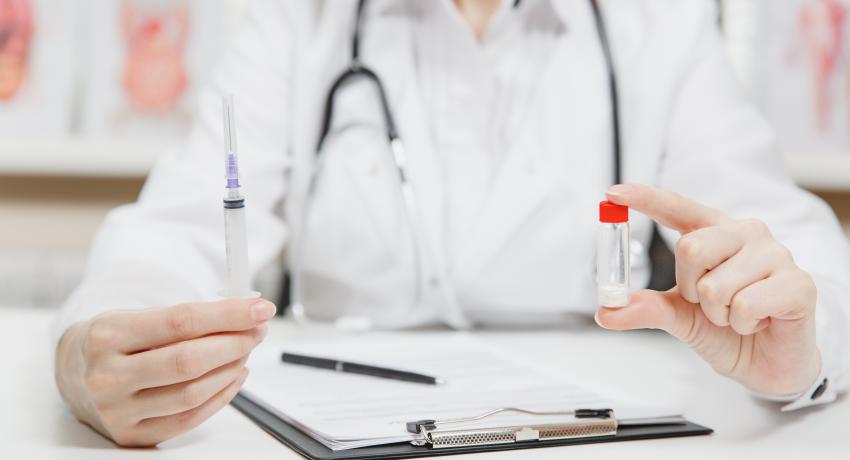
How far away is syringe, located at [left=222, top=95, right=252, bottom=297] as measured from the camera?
60 cm

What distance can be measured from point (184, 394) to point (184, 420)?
0.03 meters

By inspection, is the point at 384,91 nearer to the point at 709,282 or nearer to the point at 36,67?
the point at 709,282

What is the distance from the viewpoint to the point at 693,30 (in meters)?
1.14

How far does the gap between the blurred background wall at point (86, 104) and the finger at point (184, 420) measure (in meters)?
0.93

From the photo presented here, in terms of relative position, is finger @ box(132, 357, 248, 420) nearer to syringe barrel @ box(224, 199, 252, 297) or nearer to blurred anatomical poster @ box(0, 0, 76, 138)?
syringe barrel @ box(224, 199, 252, 297)

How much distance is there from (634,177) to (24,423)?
28.6 inches

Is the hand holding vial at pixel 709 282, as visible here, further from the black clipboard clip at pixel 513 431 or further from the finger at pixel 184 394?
the finger at pixel 184 394

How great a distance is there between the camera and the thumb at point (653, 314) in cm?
61

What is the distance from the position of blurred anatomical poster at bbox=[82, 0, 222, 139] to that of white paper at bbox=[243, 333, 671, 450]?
788 millimetres

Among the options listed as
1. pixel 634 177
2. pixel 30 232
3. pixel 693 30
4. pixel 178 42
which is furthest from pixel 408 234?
pixel 30 232

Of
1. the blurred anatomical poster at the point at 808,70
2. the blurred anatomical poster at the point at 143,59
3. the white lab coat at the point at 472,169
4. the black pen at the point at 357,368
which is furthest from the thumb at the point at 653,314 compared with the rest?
the blurred anatomical poster at the point at 143,59

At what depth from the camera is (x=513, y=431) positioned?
0.64m

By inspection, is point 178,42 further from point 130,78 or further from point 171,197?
point 171,197

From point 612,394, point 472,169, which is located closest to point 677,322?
point 612,394
